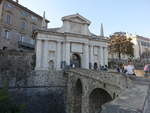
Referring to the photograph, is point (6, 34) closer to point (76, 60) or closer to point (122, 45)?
point (76, 60)

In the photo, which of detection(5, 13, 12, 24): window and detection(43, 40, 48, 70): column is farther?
detection(5, 13, 12, 24): window

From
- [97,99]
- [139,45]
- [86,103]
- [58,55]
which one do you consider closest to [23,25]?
[58,55]

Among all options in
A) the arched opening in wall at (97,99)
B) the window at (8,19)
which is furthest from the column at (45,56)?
the arched opening in wall at (97,99)

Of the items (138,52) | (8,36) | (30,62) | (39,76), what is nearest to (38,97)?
(39,76)

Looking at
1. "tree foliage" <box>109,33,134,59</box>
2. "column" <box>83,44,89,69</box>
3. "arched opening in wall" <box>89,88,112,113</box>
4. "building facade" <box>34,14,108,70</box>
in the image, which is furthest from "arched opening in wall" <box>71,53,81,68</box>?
"arched opening in wall" <box>89,88,112,113</box>

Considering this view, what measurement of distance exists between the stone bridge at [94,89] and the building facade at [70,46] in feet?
14.1

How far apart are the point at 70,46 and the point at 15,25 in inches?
468

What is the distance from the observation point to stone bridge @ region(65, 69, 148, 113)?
863 centimetres

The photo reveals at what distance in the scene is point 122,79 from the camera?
828 centimetres

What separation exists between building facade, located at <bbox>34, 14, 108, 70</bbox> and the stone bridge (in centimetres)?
429

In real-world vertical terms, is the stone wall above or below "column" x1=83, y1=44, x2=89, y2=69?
below

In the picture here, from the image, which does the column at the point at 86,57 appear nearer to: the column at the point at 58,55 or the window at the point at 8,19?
the column at the point at 58,55

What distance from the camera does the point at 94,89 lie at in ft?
39.4

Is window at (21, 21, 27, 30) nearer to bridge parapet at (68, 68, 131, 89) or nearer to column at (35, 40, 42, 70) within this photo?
column at (35, 40, 42, 70)
